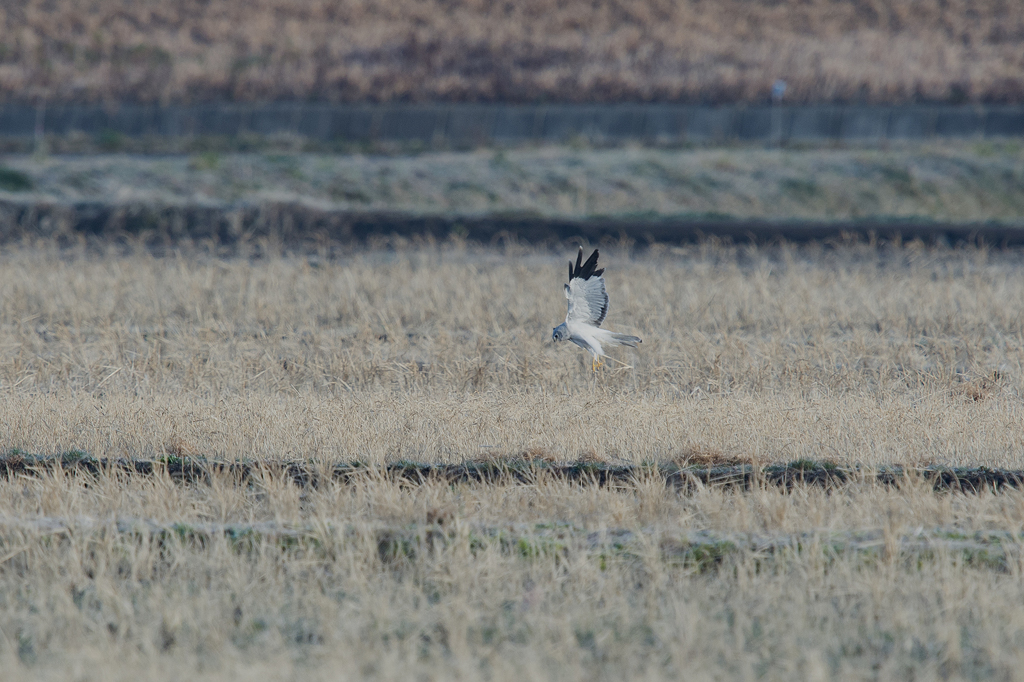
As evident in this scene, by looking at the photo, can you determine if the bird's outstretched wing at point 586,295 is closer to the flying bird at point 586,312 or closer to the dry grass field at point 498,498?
the flying bird at point 586,312

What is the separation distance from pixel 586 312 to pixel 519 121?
643 inches

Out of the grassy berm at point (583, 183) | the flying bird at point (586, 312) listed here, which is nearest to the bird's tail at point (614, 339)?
the flying bird at point (586, 312)

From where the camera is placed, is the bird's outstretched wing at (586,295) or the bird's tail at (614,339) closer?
the bird's outstretched wing at (586,295)

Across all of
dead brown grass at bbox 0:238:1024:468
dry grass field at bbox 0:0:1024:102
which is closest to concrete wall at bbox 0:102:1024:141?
dry grass field at bbox 0:0:1024:102

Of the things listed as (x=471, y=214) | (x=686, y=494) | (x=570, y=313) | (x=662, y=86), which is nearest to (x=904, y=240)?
(x=471, y=214)

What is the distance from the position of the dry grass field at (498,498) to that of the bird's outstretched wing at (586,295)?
2.12 feet

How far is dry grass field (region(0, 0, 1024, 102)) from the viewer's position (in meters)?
25.3

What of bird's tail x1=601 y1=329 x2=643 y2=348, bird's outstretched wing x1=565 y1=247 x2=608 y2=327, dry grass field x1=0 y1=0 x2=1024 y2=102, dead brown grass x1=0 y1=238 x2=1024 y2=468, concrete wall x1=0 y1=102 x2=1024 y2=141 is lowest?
dead brown grass x1=0 y1=238 x2=1024 y2=468

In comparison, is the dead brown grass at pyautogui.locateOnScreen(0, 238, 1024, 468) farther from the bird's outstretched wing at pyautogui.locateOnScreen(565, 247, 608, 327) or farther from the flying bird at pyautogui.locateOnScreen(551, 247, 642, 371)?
the bird's outstretched wing at pyautogui.locateOnScreen(565, 247, 608, 327)

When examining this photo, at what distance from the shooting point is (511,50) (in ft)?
90.4

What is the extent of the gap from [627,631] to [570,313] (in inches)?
154

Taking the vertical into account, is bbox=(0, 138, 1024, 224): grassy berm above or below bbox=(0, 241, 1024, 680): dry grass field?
above

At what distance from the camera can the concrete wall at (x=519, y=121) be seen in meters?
23.2

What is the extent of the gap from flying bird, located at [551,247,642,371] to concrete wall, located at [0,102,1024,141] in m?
15.8
